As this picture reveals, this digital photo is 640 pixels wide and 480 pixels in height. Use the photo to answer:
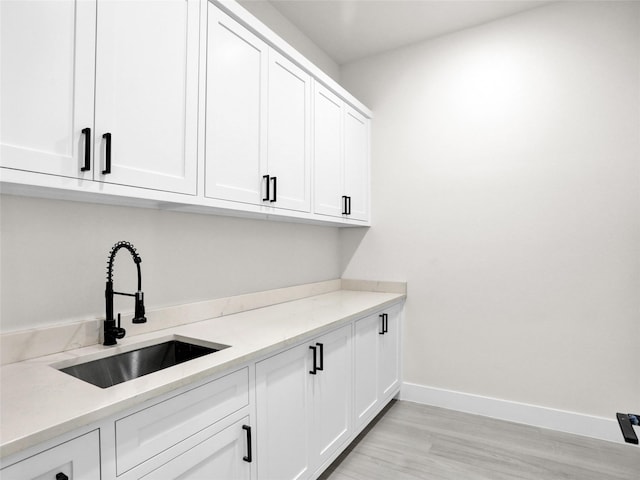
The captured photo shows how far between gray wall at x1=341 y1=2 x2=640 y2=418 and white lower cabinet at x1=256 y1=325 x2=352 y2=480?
3.92 ft

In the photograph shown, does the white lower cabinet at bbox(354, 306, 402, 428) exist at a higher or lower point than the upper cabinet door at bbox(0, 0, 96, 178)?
lower

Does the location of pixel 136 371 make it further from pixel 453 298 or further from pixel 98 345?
pixel 453 298

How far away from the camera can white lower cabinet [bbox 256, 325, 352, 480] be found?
57.9 inches

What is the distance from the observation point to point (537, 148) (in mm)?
2621

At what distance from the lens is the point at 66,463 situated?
86cm

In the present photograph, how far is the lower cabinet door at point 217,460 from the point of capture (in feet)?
3.62

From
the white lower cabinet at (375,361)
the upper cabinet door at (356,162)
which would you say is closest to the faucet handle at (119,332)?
the white lower cabinet at (375,361)

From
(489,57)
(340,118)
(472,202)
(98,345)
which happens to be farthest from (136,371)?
(489,57)

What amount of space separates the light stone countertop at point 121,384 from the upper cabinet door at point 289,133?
2.18ft

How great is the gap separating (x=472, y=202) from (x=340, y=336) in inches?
60.3

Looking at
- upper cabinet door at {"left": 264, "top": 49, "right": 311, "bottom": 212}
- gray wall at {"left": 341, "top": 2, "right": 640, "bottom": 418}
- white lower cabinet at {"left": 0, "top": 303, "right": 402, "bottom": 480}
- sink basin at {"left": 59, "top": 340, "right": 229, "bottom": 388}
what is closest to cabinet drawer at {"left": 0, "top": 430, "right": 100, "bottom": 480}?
white lower cabinet at {"left": 0, "top": 303, "right": 402, "bottom": 480}

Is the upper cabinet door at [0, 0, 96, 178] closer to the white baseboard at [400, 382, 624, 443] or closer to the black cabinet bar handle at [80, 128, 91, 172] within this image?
the black cabinet bar handle at [80, 128, 91, 172]

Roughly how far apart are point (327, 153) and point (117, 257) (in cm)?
149

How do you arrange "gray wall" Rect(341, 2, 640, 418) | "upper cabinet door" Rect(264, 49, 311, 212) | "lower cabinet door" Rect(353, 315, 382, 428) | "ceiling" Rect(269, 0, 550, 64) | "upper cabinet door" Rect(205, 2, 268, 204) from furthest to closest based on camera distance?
"ceiling" Rect(269, 0, 550, 64) < "gray wall" Rect(341, 2, 640, 418) < "lower cabinet door" Rect(353, 315, 382, 428) < "upper cabinet door" Rect(264, 49, 311, 212) < "upper cabinet door" Rect(205, 2, 268, 204)
